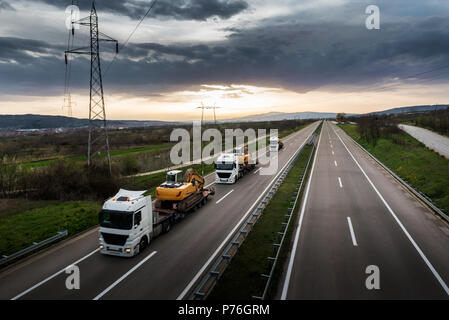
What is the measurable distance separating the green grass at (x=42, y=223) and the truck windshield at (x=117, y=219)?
539 centimetres

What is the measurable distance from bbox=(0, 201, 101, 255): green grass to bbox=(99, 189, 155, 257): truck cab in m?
5.01

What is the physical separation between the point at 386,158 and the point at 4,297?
147 ft

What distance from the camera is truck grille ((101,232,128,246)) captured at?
41.5ft

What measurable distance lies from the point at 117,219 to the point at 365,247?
518 inches

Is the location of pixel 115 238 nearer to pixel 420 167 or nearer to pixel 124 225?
pixel 124 225

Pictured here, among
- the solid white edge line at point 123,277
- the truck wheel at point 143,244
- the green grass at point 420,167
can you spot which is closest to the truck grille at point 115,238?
the truck wheel at point 143,244

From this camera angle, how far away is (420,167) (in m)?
29.3

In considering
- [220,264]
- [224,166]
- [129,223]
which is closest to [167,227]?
[129,223]

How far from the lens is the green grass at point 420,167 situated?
71.6 ft

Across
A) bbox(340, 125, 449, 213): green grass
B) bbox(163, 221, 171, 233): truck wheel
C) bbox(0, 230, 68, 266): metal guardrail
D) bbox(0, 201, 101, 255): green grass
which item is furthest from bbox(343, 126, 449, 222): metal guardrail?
bbox(0, 230, 68, 266): metal guardrail

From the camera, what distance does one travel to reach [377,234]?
15.1 metres

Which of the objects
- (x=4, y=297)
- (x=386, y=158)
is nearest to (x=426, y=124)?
(x=386, y=158)

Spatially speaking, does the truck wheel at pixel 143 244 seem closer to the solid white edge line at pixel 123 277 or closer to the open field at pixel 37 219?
the solid white edge line at pixel 123 277
